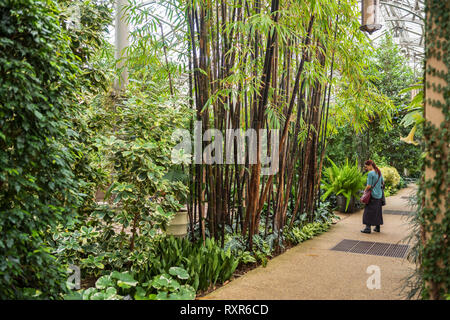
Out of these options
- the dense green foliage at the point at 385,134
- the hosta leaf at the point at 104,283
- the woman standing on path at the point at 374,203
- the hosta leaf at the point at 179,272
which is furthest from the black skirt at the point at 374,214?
the hosta leaf at the point at 104,283

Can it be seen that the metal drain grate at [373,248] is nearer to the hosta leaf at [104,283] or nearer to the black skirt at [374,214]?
the black skirt at [374,214]

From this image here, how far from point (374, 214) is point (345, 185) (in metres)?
1.57

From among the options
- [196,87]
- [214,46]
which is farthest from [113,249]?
[214,46]

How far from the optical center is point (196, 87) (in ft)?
10.8

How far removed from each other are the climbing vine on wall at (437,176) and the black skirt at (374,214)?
3.13 m

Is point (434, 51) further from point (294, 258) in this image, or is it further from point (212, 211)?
point (294, 258)

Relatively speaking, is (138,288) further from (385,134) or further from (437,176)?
(385,134)

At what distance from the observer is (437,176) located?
5.99 ft

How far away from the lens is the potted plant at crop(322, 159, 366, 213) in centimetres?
640

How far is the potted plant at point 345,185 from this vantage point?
21.0ft

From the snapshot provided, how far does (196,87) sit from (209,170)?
29.7 inches

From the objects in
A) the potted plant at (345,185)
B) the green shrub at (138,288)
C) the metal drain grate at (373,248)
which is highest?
the potted plant at (345,185)

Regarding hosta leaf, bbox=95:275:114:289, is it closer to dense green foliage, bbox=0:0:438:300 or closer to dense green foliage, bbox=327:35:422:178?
dense green foliage, bbox=0:0:438:300

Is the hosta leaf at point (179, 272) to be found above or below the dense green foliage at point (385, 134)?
below
